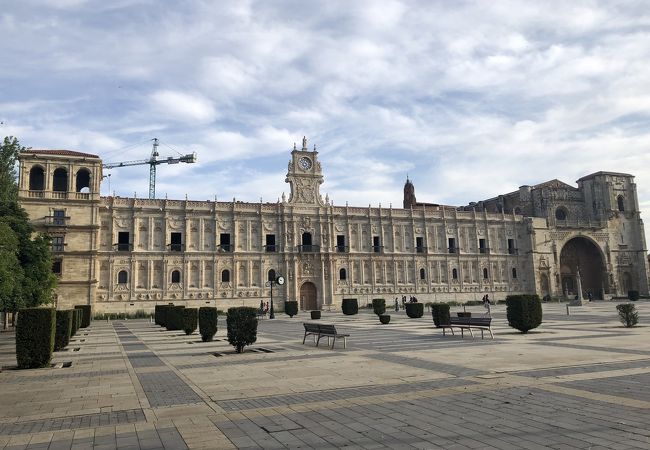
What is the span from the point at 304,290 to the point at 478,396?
145 ft

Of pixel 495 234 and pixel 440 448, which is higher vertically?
pixel 495 234

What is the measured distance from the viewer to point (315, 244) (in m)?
52.4

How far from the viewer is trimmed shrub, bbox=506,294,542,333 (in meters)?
18.5

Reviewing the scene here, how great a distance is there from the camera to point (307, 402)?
25.6ft

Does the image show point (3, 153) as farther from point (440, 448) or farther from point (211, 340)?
point (440, 448)

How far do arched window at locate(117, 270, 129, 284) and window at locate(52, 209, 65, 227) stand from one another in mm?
6545

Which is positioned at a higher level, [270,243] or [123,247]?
[270,243]

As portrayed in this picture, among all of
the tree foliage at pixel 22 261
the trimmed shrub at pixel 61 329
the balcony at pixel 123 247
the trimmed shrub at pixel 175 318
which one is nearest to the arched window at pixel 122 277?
the balcony at pixel 123 247

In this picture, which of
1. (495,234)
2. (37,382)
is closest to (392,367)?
(37,382)

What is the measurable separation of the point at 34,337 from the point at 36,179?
35666 mm

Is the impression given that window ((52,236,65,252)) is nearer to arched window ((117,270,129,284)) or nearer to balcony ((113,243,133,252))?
balcony ((113,243,133,252))

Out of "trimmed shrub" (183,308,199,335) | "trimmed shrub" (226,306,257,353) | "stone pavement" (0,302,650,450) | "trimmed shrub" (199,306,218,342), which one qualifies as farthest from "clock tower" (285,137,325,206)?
"stone pavement" (0,302,650,450)

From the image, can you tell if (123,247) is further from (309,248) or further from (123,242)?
(309,248)

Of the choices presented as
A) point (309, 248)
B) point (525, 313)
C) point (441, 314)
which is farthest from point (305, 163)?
point (525, 313)
